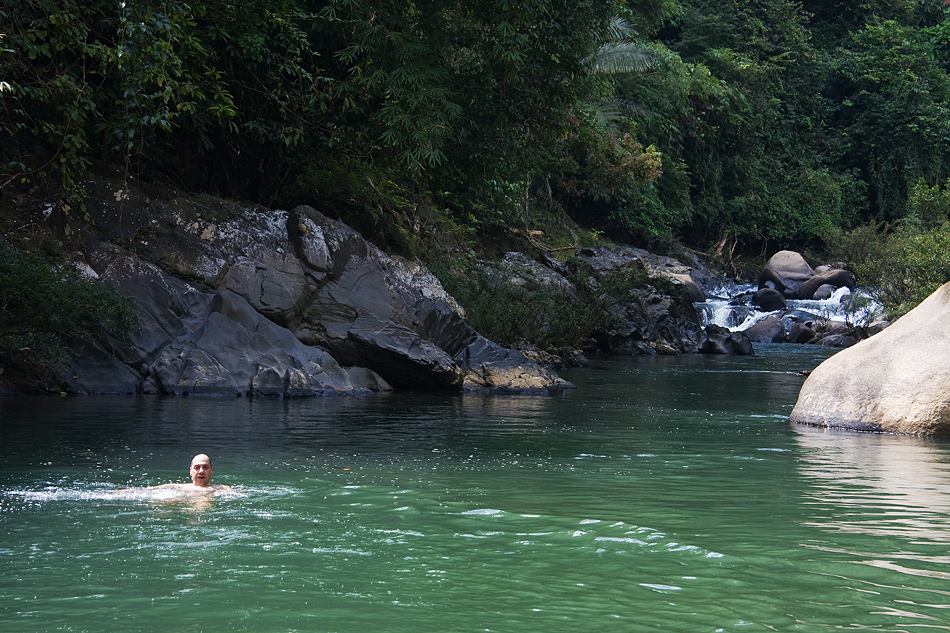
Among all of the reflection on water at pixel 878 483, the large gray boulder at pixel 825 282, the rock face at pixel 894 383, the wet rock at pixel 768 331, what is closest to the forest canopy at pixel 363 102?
the large gray boulder at pixel 825 282

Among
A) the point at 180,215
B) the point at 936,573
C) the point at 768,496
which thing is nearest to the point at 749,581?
the point at 936,573

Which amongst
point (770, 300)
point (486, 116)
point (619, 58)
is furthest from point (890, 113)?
point (486, 116)

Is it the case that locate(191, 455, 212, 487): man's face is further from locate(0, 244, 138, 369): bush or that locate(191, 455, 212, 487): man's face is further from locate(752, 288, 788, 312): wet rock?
locate(752, 288, 788, 312): wet rock

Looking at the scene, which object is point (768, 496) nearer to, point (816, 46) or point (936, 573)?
point (936, 573)

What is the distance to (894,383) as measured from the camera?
12531mm

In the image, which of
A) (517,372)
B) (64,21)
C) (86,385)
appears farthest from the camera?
(517,372)

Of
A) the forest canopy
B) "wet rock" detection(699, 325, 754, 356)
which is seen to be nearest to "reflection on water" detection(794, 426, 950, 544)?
the forest canopy

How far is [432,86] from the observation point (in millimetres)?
15695

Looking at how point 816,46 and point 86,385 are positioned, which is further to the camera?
point 816,46

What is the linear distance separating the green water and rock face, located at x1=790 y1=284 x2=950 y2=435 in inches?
28.8

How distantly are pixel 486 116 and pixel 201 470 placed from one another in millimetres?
10946

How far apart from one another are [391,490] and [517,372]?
10.6 m

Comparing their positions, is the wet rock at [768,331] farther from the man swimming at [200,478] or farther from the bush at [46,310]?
the man swimming at [200,478]

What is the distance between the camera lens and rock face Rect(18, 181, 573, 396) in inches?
608
